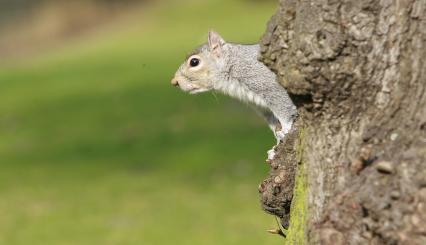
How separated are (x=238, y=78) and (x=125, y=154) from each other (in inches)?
313

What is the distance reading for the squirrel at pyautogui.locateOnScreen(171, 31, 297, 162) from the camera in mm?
5453

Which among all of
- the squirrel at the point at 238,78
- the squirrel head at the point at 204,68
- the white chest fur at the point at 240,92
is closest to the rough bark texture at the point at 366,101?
the squirrel at the point at 238,78

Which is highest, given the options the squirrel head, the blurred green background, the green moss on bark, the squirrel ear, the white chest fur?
the blurred green background

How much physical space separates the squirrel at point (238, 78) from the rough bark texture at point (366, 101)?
1858mm

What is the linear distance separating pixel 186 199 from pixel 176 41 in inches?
631

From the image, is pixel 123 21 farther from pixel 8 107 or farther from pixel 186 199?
pixel 186 199

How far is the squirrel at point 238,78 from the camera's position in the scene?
5453 mm

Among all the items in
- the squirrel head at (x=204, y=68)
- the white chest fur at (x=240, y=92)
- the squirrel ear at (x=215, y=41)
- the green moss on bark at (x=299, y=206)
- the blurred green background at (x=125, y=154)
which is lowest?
the green moss on bark at (x=299, y=206)

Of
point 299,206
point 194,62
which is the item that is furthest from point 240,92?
point 299,206

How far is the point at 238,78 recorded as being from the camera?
19.2 feet

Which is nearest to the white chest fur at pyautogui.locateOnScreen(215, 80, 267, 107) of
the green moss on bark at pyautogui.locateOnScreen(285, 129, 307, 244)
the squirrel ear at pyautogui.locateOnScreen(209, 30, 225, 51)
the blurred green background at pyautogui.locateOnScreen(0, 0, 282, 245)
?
the squirrel ear at pyautogui.locateOnScreen(209, 30, 225, 51)

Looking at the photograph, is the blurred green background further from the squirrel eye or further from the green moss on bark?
the green moss on bark

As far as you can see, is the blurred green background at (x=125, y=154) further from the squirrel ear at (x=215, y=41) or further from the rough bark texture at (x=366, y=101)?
the rough bark texture at (x=366, y=101)

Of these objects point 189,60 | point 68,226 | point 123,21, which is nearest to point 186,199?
point 68,226
